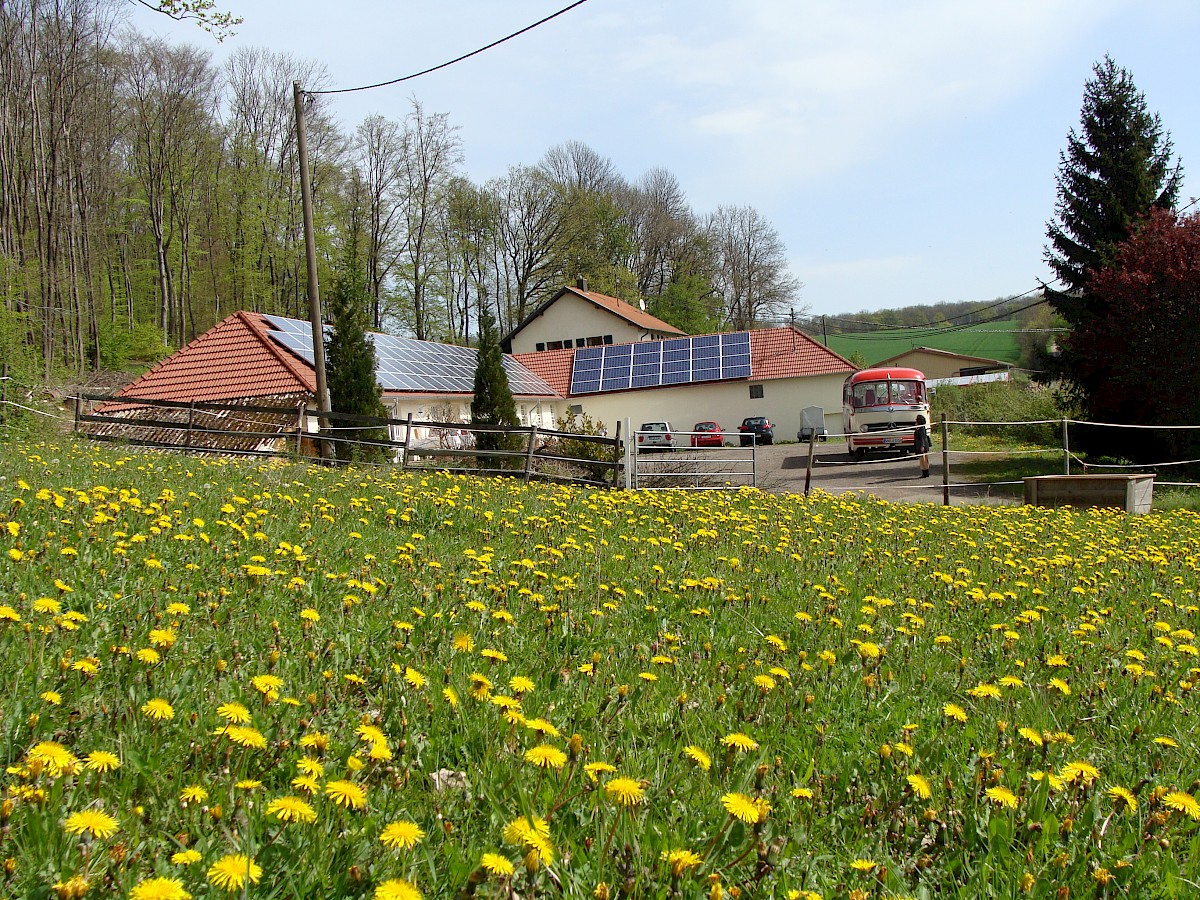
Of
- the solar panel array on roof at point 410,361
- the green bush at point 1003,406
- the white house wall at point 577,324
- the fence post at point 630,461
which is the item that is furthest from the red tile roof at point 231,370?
the white house wall at point 577,324

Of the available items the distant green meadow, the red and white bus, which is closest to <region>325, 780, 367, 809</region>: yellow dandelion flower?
the red and white bus

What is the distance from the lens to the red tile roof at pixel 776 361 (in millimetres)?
40844

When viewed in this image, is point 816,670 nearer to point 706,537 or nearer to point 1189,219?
point 706,537

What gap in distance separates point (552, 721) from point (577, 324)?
162 ft

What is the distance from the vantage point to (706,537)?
20.9 feet

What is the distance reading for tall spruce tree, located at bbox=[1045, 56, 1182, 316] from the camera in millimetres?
24125

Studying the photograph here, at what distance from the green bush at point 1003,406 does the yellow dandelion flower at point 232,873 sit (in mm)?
34700

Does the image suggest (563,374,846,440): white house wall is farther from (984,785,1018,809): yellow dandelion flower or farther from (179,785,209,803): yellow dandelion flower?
(179,785,209,803): yellow dandelion flower

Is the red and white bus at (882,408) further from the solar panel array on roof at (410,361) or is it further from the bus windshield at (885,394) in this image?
the solar panel array on roof at (410,361)

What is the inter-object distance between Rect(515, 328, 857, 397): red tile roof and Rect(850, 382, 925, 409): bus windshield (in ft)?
43.4

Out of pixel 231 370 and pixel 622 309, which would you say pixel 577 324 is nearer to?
pixel 622 309

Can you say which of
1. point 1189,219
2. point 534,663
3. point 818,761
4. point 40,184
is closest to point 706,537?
point 534,663

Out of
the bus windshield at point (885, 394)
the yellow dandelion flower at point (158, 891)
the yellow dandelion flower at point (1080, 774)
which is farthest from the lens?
the bus windshield at point (885, 394)

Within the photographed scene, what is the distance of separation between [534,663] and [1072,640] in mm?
2959
